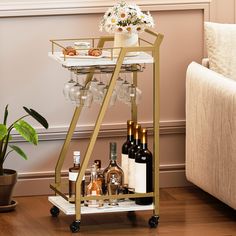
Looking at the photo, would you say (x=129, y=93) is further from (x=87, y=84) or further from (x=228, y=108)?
(x=228, y=108)

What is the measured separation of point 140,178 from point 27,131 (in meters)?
0.61

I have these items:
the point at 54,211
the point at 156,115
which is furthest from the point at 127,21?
the point at 54,211

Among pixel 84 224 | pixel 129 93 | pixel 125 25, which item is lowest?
pixel 84 224

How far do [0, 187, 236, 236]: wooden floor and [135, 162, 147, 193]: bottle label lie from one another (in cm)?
18

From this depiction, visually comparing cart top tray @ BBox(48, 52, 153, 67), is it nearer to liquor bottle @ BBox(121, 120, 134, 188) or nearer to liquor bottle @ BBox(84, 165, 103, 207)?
liquor bottle @ BBox(121, 120, 134, 188)

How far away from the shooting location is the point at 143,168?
384 cm

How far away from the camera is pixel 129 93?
12.6ft

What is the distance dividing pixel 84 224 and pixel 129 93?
64cm

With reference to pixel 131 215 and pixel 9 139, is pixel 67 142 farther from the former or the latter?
pixel 131 215

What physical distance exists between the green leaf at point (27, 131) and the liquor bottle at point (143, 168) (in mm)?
526

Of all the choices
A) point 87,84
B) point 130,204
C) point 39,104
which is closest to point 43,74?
point 39,104

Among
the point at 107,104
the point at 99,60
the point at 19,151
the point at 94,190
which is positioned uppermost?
the point at 99,60

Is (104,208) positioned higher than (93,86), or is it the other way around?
(93,86)

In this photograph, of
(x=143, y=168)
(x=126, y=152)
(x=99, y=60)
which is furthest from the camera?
(x=126, y=152)
